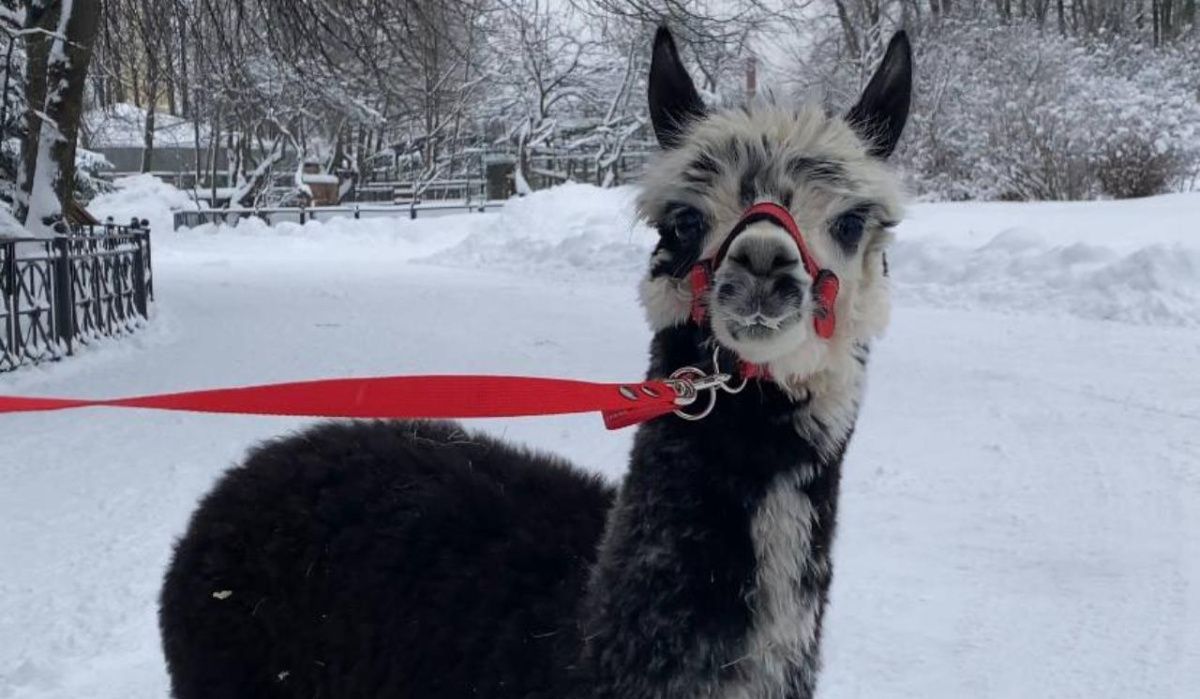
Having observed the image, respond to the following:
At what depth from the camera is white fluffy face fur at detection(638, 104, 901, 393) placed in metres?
2.01

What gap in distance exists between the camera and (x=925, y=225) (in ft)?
52.4

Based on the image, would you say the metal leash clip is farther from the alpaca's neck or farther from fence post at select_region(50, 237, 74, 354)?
fence post at select_region(50, 237, 74, 354)

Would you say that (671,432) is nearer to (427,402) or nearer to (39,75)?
(427,402)

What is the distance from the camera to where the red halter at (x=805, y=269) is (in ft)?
6.26

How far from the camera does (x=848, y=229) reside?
81.1 inches

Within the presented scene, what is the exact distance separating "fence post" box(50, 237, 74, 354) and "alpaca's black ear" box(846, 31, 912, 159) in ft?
30.3

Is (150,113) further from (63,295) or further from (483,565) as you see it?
(483,565)

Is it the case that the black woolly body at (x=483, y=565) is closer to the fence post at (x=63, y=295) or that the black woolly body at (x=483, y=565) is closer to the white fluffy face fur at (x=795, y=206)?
the white fluffy face fur at (x=795, y=206)

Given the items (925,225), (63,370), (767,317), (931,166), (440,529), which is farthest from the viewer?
(931,166)

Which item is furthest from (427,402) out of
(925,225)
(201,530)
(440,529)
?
(925,225)

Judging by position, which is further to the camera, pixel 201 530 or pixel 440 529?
pixel 201 530

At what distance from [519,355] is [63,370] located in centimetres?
363

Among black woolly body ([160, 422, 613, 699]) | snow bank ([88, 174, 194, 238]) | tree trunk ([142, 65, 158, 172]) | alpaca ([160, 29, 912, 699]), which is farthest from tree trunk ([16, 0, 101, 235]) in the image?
snow bank ([88, 174, 194, 238])

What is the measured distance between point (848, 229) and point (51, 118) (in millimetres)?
Answer: 11951
